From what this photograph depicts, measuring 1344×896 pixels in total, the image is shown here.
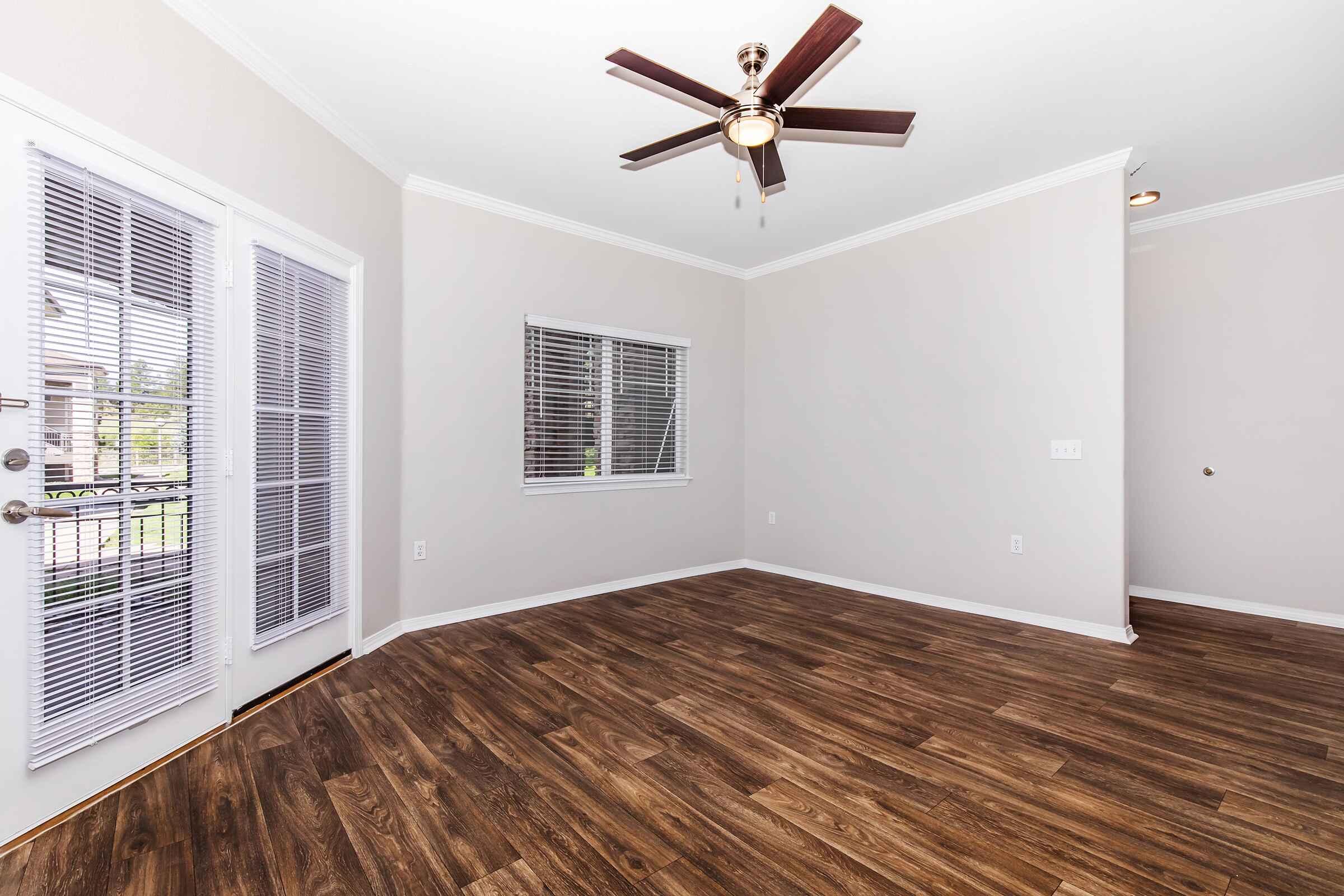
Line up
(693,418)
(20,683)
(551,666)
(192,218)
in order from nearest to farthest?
(20,683) → (192,218) → (551,666) → (693,418)

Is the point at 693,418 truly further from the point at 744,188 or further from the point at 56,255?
the point at 56,255

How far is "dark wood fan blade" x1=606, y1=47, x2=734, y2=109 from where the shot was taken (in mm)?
1941

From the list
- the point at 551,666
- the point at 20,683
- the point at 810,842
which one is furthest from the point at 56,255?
the point at 810,842

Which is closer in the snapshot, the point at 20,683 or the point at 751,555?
the point at 20,683

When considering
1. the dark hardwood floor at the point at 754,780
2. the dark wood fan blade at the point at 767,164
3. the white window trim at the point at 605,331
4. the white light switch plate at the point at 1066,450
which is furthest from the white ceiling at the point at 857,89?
the dark hardwood floor at the point at 754,780

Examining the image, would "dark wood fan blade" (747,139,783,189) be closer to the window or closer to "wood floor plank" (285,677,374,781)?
the window

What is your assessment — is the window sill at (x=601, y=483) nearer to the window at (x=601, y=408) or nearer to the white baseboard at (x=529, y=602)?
the window at (x=601, y=408)

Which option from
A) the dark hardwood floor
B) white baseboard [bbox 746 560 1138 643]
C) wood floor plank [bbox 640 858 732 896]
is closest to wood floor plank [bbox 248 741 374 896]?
the dark hardwood floor

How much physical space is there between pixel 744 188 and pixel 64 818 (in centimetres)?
418

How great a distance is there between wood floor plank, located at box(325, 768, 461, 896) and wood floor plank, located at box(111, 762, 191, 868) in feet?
1.30

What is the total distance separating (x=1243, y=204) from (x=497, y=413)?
525cm

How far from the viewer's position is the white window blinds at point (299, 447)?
255cm

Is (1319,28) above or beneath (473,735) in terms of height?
above

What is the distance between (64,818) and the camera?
1.75 metres
